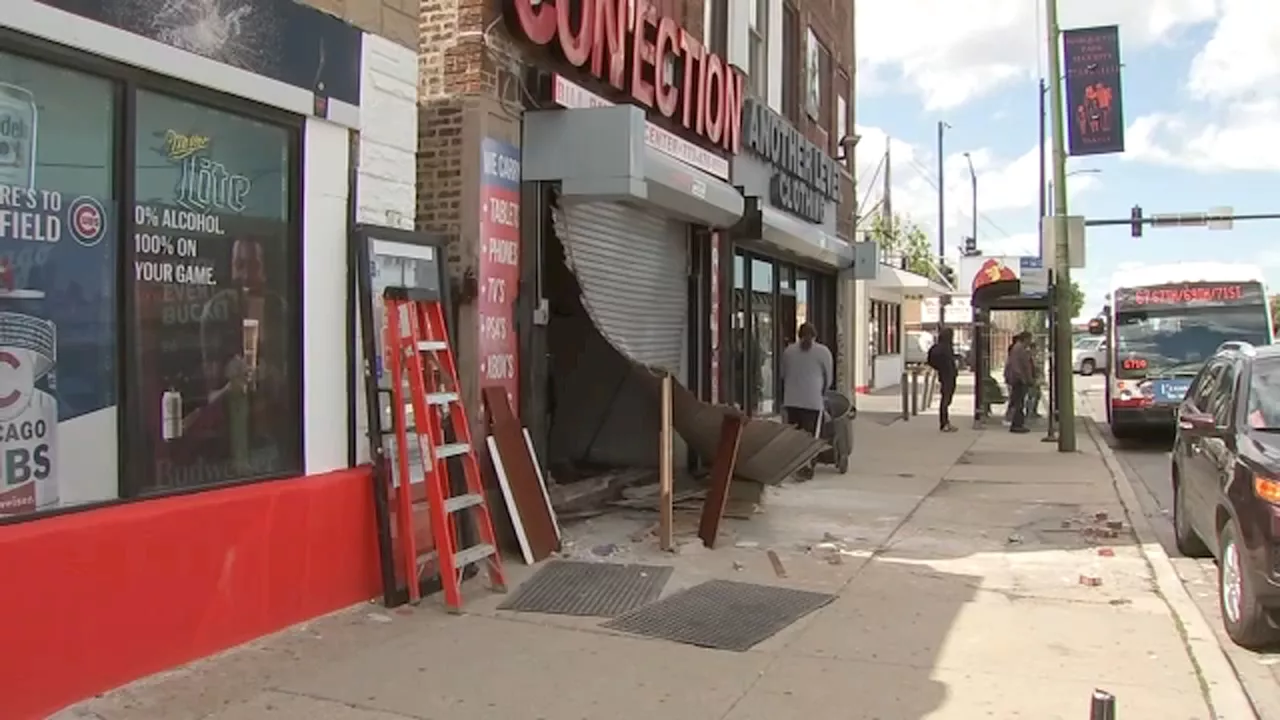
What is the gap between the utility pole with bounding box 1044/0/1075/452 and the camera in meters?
16.0

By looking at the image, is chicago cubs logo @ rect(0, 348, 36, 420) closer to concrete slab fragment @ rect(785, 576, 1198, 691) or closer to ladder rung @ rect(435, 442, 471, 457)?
ladder rung @ rect(435, 442, 471, 457)

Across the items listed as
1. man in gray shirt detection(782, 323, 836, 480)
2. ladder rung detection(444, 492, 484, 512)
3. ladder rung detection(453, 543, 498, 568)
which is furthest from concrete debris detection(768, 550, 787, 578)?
man in gray shirt detection(782, 323, 836, 480)

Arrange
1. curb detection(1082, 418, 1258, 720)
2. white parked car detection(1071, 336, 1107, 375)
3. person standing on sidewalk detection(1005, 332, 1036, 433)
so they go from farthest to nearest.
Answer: white parked car detection(1071, 336, 1107, 375) < person standing on sidewalk detection(1005, 332, 1036, 433) < curb detection(1082, 418, 1258, 720)

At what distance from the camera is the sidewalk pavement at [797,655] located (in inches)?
194

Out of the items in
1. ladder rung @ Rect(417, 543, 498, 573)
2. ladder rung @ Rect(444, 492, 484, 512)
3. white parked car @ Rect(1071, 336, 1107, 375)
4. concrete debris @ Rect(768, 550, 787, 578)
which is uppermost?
white parked car @ Rect(1071, 336, 1107, 375)

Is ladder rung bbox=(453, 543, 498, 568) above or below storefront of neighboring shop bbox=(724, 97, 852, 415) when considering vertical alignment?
below

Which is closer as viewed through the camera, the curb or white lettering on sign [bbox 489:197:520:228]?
the curb

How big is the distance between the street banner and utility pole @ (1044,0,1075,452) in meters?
0.18

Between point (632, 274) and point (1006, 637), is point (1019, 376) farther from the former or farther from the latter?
point (1006, 637)

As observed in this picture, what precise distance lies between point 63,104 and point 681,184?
18.2ft

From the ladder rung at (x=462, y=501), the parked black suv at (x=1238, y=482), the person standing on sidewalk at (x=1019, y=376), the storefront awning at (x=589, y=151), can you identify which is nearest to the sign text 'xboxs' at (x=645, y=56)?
the storefront awning at (x=589, y=151)

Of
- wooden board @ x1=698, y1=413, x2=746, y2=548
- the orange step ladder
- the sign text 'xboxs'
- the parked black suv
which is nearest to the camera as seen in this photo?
the parked black suv

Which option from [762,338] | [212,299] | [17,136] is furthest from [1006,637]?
[762,338]

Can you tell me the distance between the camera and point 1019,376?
19.7m
